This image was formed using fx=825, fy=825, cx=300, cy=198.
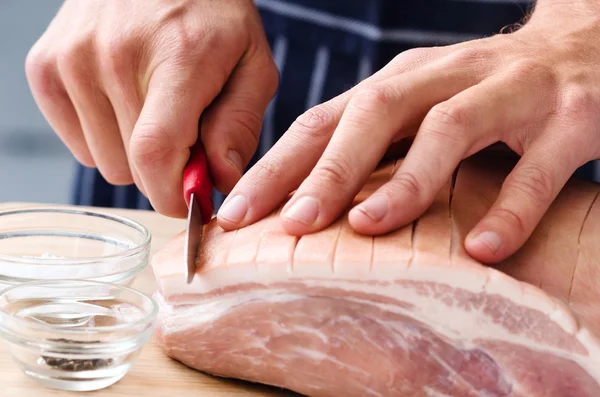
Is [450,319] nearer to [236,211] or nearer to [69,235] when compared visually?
[236,211]

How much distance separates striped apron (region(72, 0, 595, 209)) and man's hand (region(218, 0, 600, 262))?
2.43 ft

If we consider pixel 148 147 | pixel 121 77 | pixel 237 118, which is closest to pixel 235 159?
pixel 237 118

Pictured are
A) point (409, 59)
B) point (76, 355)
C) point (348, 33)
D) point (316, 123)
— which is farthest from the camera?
point (348, 33)

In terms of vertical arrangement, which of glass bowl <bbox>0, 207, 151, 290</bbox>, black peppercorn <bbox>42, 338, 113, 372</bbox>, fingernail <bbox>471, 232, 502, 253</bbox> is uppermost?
fingernail <bbox>471, 232, 502, 253</bbox>

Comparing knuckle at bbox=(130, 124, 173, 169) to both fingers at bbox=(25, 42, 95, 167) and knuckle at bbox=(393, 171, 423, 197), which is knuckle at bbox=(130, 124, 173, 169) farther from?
knuckle at bbox=(393, 171, 423, 197)

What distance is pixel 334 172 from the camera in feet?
4.50

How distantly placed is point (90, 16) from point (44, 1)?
386cm

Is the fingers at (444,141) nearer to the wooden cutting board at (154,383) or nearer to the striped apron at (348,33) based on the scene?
the wooden cutting board at (154,383)

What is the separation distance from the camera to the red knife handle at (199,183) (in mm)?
1630

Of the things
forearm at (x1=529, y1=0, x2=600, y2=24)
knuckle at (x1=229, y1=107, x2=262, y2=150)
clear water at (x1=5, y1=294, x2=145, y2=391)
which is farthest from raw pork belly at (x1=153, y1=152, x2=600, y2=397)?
forearm at (x1=529, y1=0, x2=600, y2=24)

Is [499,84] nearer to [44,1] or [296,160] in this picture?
[296,160]

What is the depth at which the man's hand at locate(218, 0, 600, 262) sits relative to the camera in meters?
1.36

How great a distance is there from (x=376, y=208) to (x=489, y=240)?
19cm

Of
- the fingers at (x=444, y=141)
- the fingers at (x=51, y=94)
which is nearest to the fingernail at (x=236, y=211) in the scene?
the fingers at (x=444, y=141)
